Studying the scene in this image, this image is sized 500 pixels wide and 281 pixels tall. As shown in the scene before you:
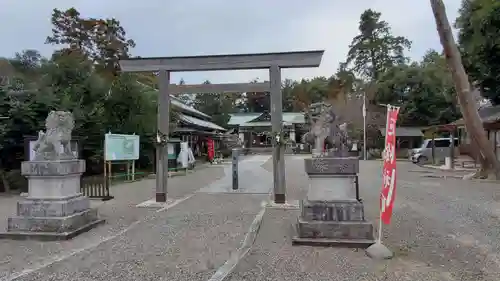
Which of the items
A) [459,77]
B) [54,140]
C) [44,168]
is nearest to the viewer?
[44,168]

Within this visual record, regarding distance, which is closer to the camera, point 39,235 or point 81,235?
point 39,235

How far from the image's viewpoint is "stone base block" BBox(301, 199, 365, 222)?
205 inches

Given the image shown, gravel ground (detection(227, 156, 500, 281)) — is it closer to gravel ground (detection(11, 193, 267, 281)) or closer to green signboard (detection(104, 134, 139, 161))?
gravel ground (detection(11, 193, 267, 281))

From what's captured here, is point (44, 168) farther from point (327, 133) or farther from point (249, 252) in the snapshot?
point (327, 133)

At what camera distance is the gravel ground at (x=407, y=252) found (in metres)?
4.03

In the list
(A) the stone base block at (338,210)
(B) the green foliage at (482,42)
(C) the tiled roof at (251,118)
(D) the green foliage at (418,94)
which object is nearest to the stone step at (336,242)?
(A) the stone base block at (338,210)

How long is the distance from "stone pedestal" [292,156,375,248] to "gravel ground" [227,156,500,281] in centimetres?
26

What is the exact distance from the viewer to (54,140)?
5.81 meters

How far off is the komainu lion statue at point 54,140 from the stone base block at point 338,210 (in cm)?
399

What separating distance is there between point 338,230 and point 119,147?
882 centimetres

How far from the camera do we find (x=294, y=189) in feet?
37.1

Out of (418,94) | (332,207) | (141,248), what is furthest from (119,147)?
(418,94)

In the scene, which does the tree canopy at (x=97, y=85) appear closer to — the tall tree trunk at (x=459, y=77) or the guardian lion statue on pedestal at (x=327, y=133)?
the guardian lion statue on pedestal at (x=327, y=133)

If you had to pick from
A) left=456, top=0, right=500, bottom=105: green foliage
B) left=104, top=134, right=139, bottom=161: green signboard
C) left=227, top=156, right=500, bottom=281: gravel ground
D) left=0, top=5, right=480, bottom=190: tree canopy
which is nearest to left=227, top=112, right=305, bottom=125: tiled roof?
left=0, top=5, right=480, bottom=190: tree canopy
